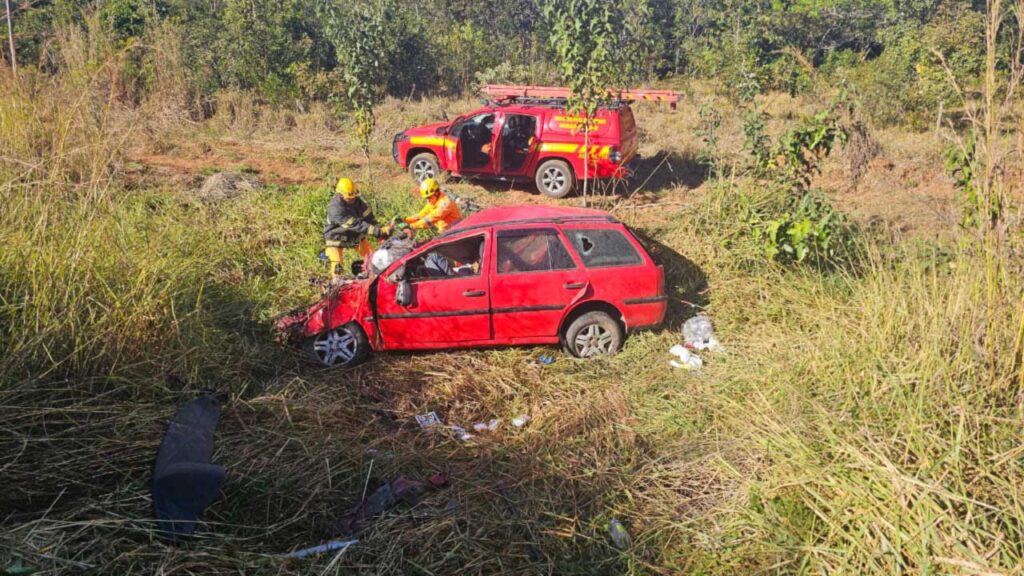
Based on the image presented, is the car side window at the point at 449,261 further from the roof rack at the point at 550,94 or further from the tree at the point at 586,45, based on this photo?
the roof rack at the point at 550,94

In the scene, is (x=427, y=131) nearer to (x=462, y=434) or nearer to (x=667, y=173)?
(x=667, y=173)

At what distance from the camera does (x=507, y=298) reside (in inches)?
254

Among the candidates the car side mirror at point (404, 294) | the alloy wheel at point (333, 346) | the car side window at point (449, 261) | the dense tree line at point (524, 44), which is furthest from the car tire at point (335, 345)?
the dense tree line at point (524, 44)

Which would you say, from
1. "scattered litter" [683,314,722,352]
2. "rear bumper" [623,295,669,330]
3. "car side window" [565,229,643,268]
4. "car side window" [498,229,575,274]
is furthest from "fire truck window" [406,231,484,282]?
"scattered litter" [683,314,722,352]

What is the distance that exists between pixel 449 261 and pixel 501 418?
6.16ft

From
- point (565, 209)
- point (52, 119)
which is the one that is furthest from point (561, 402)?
point (52, 119)

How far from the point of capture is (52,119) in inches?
217

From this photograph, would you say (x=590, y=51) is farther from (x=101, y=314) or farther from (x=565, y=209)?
(x=101, y=314)

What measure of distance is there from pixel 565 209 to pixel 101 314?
170 inches

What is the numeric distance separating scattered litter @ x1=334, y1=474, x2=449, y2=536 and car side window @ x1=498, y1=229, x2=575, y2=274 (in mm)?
2441

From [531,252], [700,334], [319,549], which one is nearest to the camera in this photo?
[319,549]

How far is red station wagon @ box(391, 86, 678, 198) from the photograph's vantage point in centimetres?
1127

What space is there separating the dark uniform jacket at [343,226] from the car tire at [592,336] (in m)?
2.80

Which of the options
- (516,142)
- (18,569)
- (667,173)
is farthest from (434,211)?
(667,173)
